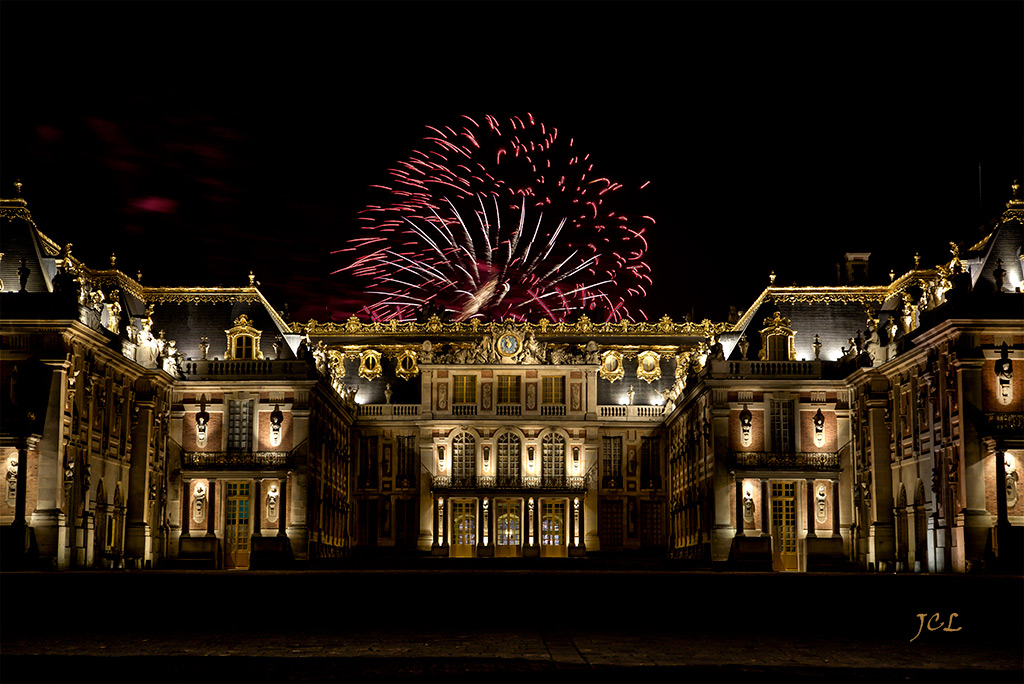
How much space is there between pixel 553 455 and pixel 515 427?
251 centimetres

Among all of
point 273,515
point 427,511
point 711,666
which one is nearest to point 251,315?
point 273,515

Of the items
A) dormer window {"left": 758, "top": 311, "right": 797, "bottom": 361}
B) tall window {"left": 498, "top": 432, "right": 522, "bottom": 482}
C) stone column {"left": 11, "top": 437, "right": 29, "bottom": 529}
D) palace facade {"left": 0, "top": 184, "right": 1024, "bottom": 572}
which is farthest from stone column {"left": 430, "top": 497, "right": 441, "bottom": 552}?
stone column {"left": 11, "top": 437, "right": 29, "bottom": 529}

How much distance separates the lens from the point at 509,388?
212ft

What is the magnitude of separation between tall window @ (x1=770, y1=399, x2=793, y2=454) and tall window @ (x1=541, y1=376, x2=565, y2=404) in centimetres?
1381

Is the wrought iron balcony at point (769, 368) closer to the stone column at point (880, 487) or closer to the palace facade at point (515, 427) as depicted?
the palace facade at point (515, 427)

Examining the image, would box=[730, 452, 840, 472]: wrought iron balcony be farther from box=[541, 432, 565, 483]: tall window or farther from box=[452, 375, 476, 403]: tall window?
box=[452, 375, 476, 403]: tall window

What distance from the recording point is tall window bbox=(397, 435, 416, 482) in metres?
64.5

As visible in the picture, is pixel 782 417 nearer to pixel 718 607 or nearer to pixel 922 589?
pixel 922 589

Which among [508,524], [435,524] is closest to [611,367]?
[508,524]

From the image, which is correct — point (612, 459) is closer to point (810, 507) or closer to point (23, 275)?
point (810, 507)

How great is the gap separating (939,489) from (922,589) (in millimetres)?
18686

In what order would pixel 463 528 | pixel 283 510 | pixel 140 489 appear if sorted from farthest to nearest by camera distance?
pixel 463 528 → pixel 283 510 → pixel 140 489

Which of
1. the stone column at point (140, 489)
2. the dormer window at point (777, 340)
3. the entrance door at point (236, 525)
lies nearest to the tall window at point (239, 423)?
the entrance door at point (236, 525)

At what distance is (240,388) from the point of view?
5431 centimetres
